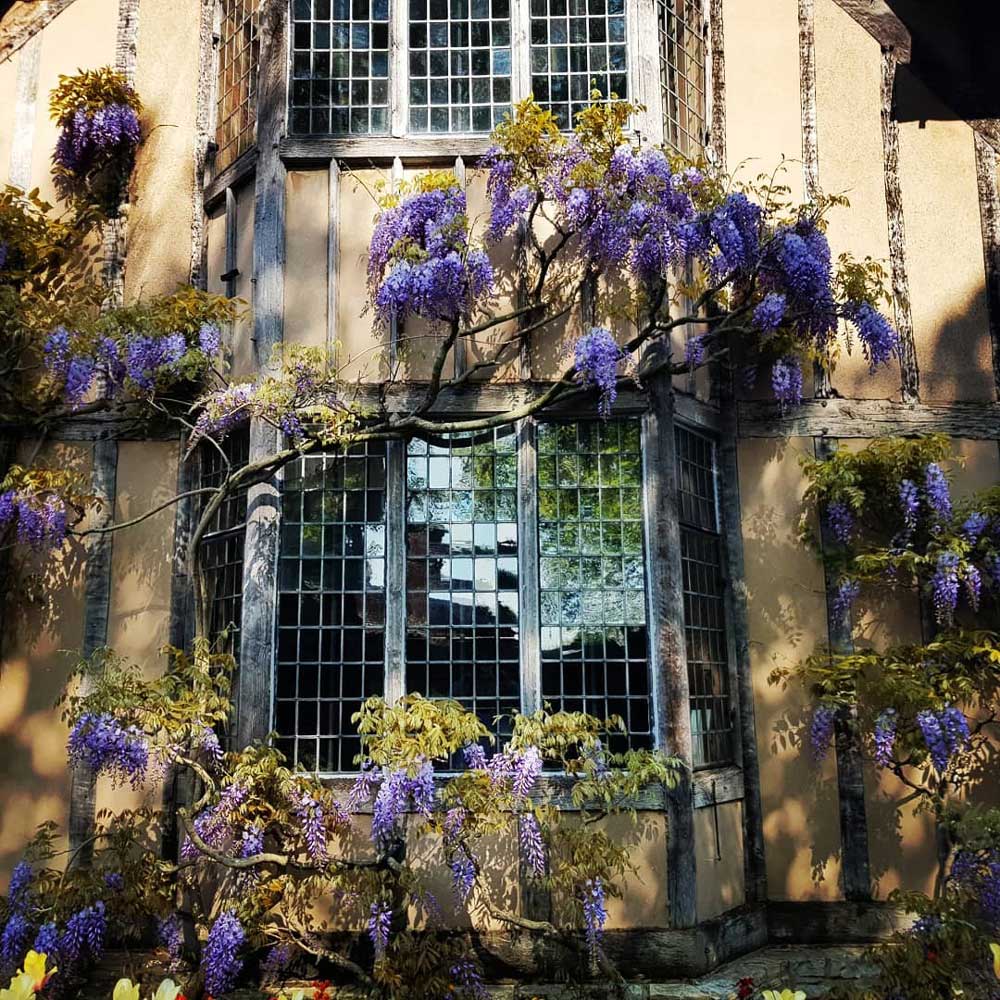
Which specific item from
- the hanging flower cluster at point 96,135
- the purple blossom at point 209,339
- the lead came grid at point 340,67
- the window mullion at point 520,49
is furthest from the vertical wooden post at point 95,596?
the window mullion at point 520,49

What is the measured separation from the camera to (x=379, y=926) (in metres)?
5.76

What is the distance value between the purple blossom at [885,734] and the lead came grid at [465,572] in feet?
7.30

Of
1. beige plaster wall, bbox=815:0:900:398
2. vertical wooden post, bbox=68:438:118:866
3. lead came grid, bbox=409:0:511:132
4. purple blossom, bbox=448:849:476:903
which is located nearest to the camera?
purple blossom, bbox=448:849:476:903

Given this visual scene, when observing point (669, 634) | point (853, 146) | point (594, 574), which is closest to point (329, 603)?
point (594, 574)

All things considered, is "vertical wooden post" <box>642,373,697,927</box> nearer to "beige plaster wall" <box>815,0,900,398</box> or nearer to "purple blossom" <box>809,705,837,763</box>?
"purple blossom" <box>809,705,837,763</box>

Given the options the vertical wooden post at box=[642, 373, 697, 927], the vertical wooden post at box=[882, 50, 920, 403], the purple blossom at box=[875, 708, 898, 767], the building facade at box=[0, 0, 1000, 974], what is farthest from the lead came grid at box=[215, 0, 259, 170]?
the purple blossom at box=[875, 708, 898, 767]

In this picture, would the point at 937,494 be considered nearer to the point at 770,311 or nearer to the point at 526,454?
the point at 770,311

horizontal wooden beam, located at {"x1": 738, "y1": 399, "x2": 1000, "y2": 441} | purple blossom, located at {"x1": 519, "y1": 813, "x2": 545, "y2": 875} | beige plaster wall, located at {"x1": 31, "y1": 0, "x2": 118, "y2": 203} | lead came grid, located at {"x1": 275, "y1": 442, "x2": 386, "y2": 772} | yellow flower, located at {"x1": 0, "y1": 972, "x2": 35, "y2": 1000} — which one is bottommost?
purple blossom, located at {"x1": 519, "y1": 813, "x2": 545, "y2": 875}

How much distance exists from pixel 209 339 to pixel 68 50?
287cm

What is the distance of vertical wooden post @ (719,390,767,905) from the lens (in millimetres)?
7184

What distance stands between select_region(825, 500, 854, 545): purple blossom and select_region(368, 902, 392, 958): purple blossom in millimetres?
3739

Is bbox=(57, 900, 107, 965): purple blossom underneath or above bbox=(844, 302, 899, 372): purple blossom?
underneath

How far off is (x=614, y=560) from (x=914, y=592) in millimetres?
2260

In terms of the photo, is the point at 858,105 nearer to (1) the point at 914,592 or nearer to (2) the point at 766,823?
(1) the point at 914,592
